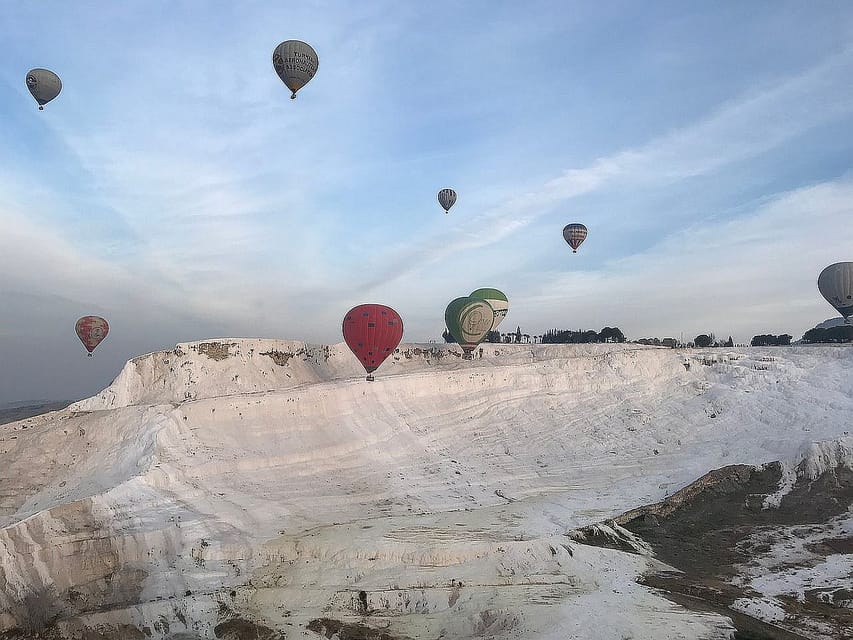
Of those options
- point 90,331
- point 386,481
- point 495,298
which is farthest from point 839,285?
point 90,331

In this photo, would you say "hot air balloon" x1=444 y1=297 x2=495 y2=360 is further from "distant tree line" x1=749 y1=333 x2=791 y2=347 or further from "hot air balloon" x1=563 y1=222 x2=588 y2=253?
"distant tree line" x1=749 y1=333 x2=791 y2=347

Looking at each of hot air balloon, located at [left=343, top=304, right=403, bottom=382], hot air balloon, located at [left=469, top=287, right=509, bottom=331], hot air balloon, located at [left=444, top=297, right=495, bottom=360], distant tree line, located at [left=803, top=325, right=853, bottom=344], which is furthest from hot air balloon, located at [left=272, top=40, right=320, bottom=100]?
distant tree line, located at [left=803, top=325, right=853, bottom=344]

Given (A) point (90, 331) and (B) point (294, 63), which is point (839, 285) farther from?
(A) point (90, 331)

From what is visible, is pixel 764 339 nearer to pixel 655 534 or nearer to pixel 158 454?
pixel 655 534

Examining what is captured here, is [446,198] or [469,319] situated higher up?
[446,198]

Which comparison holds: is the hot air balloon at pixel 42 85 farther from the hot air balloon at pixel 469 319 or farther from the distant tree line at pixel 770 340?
the distant tree line at pixel 770 340

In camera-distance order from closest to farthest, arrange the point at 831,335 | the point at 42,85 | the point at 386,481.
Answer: the point at 386,481, the point at 42,85, the point at 831,335
